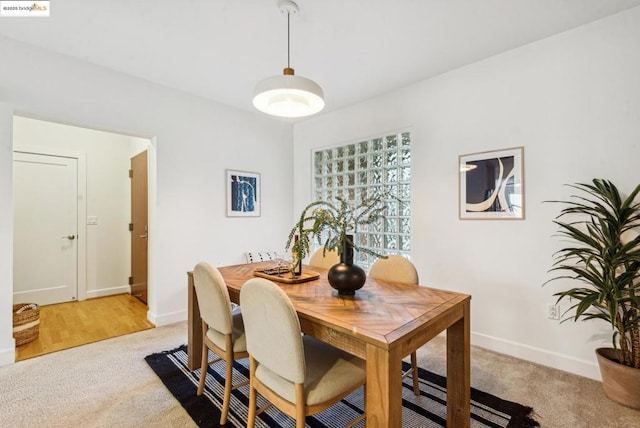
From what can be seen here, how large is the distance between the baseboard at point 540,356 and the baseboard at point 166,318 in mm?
3013

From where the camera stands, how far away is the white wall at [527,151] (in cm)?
207

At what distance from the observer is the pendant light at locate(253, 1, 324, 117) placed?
164 cm

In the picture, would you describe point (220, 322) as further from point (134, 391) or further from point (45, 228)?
point (45, 228)

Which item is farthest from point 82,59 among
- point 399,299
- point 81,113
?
point 399,299

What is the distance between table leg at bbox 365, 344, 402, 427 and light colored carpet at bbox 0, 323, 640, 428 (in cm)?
119

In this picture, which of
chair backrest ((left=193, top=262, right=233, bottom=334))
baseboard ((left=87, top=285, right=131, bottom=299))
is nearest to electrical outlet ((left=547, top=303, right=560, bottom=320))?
Result: chair backrest ((left=193, top=262, right=233, bottom=334))

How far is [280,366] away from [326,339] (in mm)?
226

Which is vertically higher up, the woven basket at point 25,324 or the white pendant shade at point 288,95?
the white pendant shade at point 288,95

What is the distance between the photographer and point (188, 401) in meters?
1.86

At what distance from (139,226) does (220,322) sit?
9.71 feet

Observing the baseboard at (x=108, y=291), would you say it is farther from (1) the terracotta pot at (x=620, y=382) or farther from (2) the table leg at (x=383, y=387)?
(1) the terracotta pot at (x=620, y=382)

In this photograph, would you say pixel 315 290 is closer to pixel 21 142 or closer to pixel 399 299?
pixel 399 299

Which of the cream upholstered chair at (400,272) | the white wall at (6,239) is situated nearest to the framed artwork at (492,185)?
the cream upholstered chair at (400,272)

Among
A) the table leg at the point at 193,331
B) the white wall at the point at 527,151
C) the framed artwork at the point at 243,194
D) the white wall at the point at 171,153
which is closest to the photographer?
the white wall at the point at 527,151
